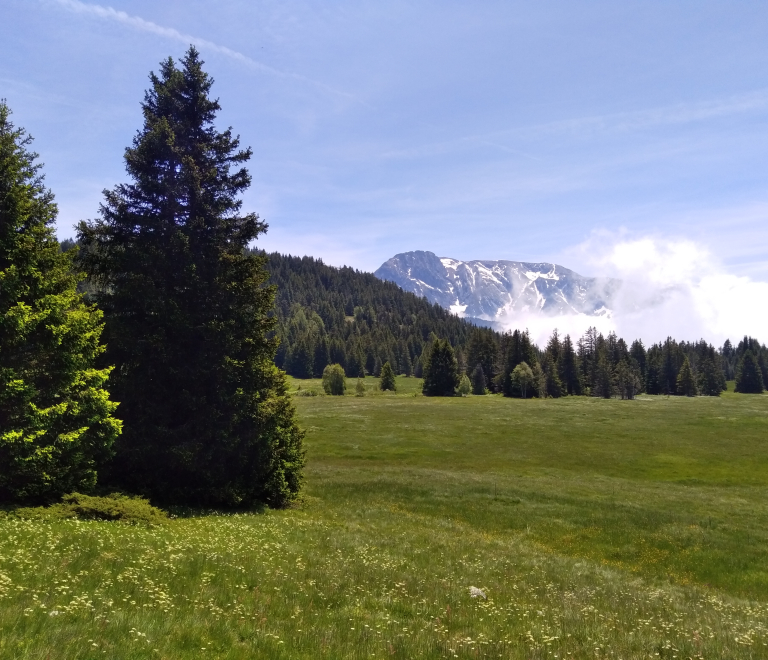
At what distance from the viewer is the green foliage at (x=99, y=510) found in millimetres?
14940

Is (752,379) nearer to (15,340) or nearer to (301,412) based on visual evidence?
(301,412)

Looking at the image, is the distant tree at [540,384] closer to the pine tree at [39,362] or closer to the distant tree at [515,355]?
the distant tree at [515,355]

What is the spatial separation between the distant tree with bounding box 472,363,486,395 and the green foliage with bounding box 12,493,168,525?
12904 centimetres

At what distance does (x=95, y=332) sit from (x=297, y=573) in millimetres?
11764

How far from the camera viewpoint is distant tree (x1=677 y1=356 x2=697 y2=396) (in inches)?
5699

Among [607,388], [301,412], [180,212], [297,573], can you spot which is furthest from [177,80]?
[607,388]

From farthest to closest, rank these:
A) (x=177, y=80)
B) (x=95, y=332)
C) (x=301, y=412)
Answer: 1. (x=301, y=412)
2. (x=177, y=80)
3. (x=95, y=332)

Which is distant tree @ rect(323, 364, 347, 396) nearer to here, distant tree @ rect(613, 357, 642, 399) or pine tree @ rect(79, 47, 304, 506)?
distant tree @ rect(613, 357, 642, 399)

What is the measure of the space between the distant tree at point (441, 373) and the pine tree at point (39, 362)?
114905 millimetres

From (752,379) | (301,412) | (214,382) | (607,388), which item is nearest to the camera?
(214,382)

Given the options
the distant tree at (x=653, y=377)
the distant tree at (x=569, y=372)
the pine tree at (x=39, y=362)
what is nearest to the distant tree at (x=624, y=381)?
the distant tree at (x=569, y=372)

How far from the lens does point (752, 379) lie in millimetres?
161125

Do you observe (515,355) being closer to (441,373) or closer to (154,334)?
(441,373)

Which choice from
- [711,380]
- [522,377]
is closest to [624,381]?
[522,377]
